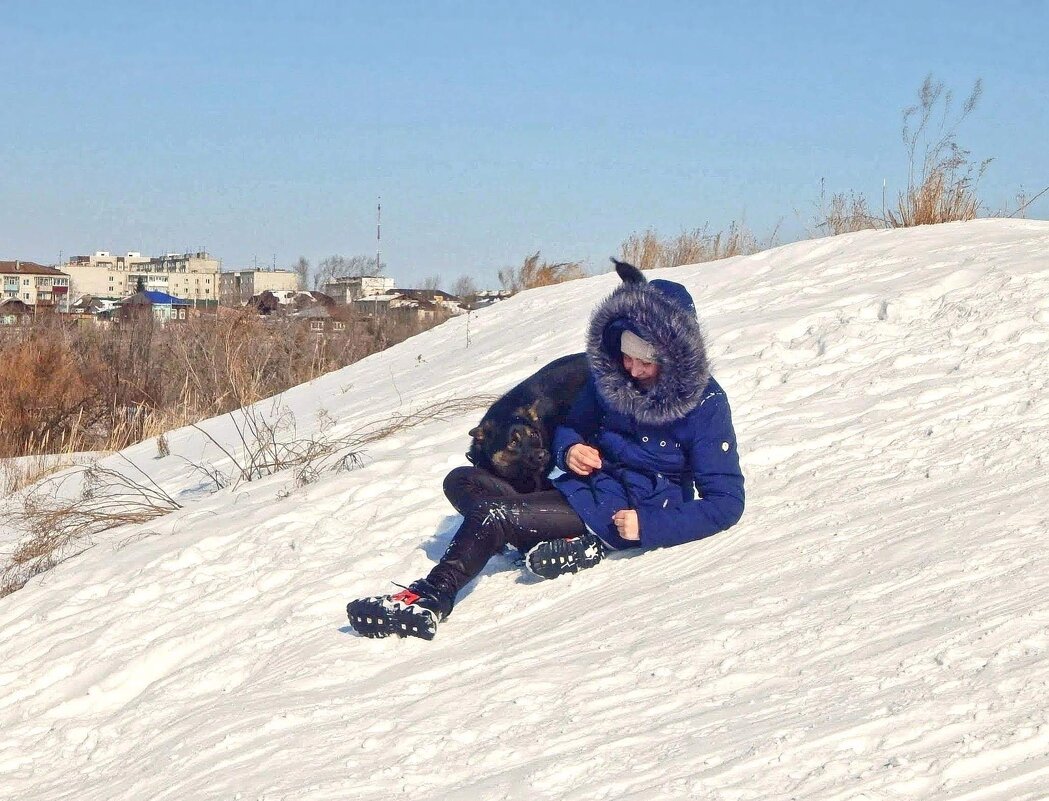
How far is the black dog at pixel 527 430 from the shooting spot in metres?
4.55

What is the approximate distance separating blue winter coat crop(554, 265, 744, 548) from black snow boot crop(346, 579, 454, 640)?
60cm

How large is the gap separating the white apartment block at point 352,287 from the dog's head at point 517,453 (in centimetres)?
2540

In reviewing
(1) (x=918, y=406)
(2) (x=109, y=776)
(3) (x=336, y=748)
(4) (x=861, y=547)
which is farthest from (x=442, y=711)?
(1) (x=918, y=406)

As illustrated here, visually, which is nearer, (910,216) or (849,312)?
(849,312)

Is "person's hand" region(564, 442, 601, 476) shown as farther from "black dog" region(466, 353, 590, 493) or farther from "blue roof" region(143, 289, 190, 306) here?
"blue roof" region(143, 289, 190, 306)

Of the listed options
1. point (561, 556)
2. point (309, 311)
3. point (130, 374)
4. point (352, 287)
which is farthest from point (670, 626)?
point (352, 287)

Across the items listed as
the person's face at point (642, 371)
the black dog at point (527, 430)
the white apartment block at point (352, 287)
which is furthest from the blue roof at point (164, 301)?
the person's face at point (642, 371)

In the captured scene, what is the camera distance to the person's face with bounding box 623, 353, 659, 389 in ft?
13.6

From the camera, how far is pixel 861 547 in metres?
3.83

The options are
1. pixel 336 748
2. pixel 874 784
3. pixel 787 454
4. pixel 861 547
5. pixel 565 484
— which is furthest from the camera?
pixel 787 454

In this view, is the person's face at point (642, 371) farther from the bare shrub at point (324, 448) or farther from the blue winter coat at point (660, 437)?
the bare shrub at point (324, 448)

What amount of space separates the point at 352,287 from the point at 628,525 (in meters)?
29.9

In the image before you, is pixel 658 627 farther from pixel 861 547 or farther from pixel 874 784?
pixel 874 784

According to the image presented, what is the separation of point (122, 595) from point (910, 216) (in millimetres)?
6812
